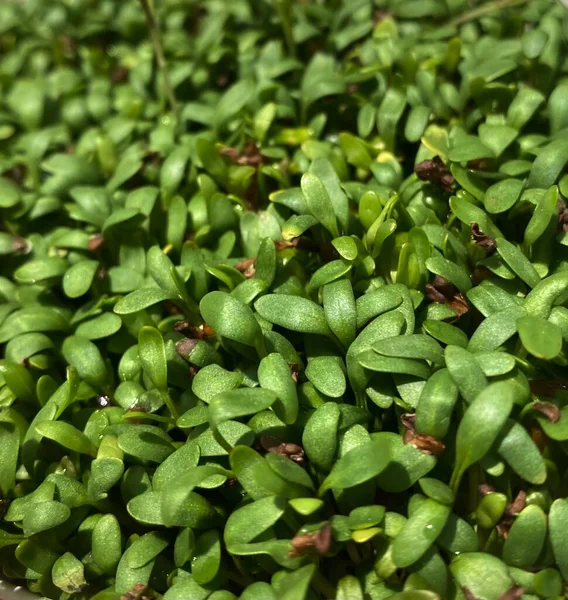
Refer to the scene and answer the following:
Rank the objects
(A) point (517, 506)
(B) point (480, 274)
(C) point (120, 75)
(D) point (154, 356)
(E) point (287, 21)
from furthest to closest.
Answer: (C) point (120, 75)
(E) point (287, 21)
(B) point (480, 274)
(D) point (154, 356)
(A) point (517, 506)

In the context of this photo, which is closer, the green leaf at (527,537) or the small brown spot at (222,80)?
the green leaf at (527,537)

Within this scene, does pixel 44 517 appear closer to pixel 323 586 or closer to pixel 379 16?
pixel 323 586

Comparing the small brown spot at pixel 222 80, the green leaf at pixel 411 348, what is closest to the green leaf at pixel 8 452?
the green leaf at pixel 411 348

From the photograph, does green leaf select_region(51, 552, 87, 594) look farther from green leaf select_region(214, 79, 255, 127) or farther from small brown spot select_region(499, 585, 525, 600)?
green leaf select_region(214, 79, 255, 127)

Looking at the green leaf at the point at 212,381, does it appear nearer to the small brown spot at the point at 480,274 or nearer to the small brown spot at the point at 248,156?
the small brown spot at the point at 480,274

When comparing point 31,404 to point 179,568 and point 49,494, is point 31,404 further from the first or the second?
point 179,568

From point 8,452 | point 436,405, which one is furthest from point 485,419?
point 8,452

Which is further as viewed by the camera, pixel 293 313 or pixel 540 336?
pixel 293 313

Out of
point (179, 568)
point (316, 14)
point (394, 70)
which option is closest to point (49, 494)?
point (179, 568)
